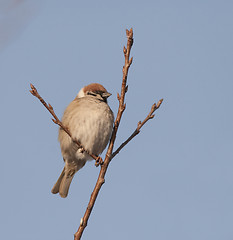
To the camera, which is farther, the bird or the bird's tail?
the bird's tail

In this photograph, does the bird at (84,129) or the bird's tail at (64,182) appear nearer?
the bird at (84,129)

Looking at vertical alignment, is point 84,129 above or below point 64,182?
above

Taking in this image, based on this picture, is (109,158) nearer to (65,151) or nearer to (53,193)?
(65,151)

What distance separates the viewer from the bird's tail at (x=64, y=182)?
454 cm

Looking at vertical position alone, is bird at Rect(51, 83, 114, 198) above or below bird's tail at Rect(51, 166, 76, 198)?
above

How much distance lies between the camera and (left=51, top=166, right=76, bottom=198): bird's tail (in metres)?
4.54

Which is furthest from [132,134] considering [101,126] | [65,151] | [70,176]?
[70,176]

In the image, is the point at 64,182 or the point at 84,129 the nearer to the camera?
the point at 84,129

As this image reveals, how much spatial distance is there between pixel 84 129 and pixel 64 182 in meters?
0.81

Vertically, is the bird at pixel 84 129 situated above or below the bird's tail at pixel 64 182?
above

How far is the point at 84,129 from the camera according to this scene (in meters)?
4.14

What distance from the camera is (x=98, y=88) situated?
4.75 metres

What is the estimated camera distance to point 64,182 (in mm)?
4586

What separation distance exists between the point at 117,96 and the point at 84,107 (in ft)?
4.62
